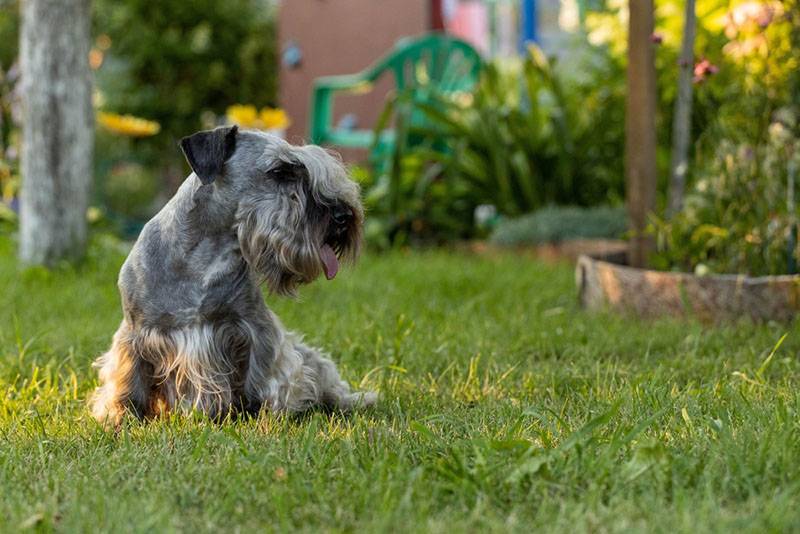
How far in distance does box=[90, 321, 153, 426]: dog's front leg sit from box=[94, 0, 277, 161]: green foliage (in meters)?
8.88

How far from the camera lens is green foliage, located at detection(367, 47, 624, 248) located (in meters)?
7.55

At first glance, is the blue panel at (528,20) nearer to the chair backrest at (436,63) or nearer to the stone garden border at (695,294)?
the chair backrest at (436,63)

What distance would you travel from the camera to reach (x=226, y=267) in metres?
3.31

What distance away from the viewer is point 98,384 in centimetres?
385

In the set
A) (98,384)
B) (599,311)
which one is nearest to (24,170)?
(98,384)

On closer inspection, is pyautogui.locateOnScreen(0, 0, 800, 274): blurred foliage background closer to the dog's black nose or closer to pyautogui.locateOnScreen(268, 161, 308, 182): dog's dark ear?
the dog's black nose

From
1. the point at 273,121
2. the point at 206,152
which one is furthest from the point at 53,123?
the point at 273,121

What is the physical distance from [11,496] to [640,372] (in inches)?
85.0

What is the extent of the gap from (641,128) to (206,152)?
277 centimetres

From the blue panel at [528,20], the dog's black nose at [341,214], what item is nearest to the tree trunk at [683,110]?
the dog's black nose at [341,214]

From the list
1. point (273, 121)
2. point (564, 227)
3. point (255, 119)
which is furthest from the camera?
point (255, 119)

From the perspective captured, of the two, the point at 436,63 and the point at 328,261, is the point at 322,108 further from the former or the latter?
the point at 328,261

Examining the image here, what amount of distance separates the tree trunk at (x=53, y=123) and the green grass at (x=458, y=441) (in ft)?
4.86

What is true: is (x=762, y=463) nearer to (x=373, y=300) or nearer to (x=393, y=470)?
(x=393, y=470)
